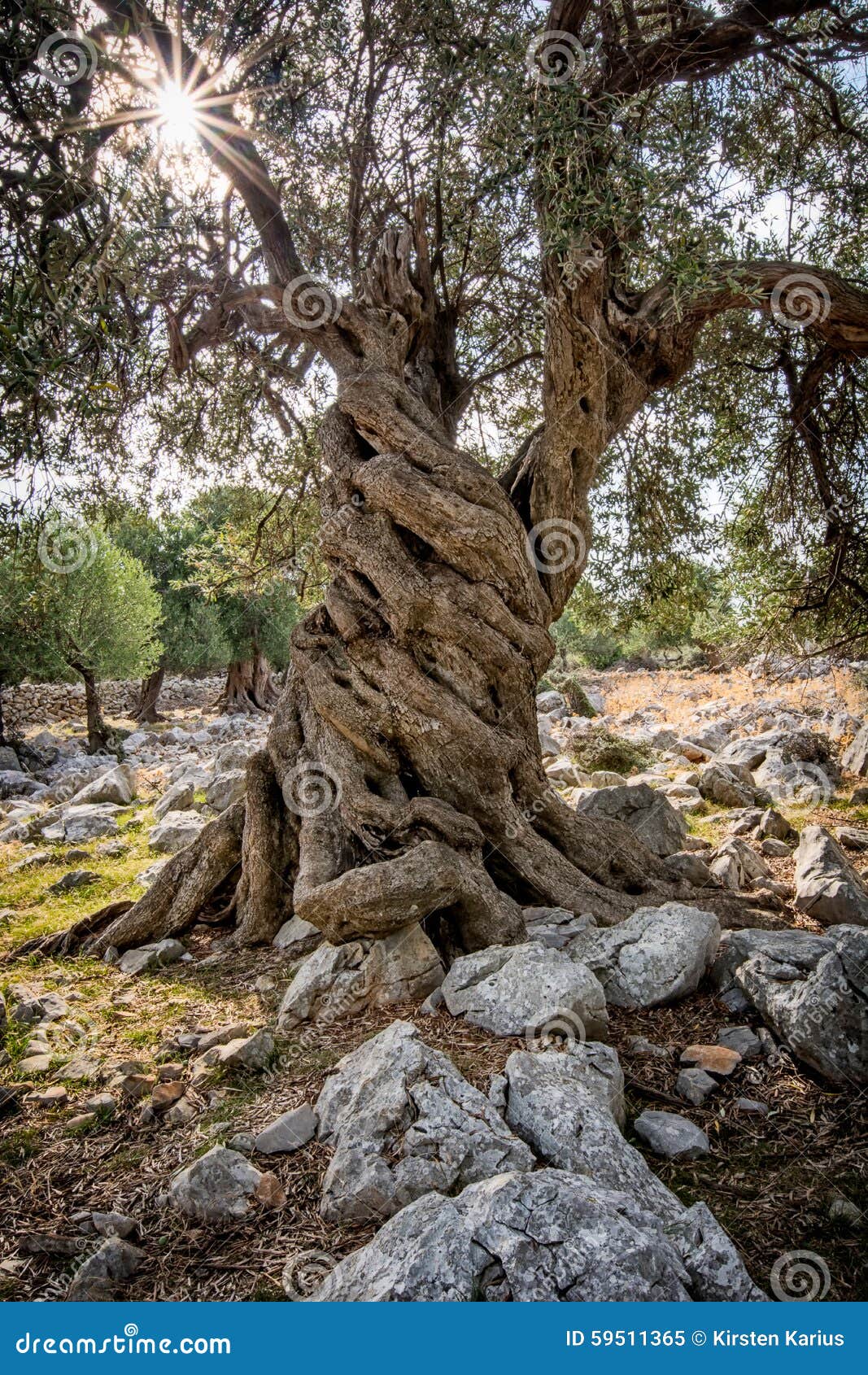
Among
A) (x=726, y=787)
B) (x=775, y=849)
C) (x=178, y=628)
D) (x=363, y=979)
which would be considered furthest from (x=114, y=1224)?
(x=178, y=628)

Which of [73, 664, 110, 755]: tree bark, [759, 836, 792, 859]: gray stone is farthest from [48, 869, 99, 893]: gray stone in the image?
[73, 664, 110, 755]: tree bark

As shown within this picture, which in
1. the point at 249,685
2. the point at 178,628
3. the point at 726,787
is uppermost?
the point at 178,628

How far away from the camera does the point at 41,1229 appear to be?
3006mm

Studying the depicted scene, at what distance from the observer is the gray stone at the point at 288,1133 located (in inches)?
130

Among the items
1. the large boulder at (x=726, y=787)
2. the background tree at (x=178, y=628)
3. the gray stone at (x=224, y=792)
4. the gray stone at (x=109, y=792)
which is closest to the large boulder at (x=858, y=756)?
the large boulder at (x=726, y=787)

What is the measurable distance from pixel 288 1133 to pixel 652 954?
8.04 ft

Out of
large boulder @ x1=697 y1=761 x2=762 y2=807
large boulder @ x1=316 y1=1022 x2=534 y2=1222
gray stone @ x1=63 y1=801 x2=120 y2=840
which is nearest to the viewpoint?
large boulder @ x1=316 y1=1022 x2=534 y2=1222

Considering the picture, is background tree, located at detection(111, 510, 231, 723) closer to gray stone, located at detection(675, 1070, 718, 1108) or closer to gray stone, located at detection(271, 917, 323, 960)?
gray stone, located at detection(271, 917, 323, 960)

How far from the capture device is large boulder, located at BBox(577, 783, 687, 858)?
311 inches

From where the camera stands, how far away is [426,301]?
741cm

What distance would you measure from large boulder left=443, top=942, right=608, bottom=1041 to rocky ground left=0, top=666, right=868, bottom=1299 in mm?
13

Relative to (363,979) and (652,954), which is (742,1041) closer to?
(652,954)

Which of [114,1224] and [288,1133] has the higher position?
[288,1133]

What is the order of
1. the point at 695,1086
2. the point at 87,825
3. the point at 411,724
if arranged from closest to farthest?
the point at 695,1086, the point at 411,724, the point at 87,825
